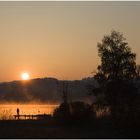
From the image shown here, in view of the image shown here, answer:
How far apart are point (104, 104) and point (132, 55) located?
5.83m

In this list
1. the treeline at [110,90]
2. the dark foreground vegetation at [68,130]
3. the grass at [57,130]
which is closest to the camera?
the grass at [57,130]

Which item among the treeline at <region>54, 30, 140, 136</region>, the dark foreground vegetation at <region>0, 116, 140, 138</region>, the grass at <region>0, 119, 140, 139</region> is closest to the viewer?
the grass at <region>0, 119, 140, 139</region>

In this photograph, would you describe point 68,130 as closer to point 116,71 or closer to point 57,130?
point 57,130

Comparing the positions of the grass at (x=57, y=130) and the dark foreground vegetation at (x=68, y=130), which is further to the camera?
the dark foreground vegetation at (x=68, y=130)

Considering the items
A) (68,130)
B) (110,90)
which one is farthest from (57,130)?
(110,90)

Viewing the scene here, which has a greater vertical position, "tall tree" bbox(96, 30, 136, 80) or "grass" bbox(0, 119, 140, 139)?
"tall tree" bbox(96, 30, 136, 80)

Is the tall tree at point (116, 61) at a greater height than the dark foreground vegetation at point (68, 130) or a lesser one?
greater

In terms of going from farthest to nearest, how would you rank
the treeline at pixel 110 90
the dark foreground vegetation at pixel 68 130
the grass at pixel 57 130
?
the treeline at pixel 110 90
the dark foreground vegetation at pixel 68 130
the grass at pixel 57 130

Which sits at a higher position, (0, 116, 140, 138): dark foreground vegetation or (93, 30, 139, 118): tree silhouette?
(93, 30, 139, 118): tree silhouette

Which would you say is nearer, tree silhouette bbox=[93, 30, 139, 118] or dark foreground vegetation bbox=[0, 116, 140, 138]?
dark foreground vegetation bbox=[0, 116, 140, 138]

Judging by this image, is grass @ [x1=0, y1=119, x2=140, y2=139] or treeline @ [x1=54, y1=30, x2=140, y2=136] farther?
treeline @ [x1=54, y1=30, x2=140, y2=136]

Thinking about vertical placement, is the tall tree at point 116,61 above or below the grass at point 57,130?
above

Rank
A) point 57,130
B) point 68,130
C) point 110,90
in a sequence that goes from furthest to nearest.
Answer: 1. point 110,90
2. point 68,130
3. point 57,130

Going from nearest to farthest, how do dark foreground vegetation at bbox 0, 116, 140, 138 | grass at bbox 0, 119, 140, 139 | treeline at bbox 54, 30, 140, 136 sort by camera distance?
grass at bbox 0, 119, 140, 139 → dark foreground vegetation at bbox 0, 116, 140, 138 → treeline at bbox 54, 30, 140, 136
